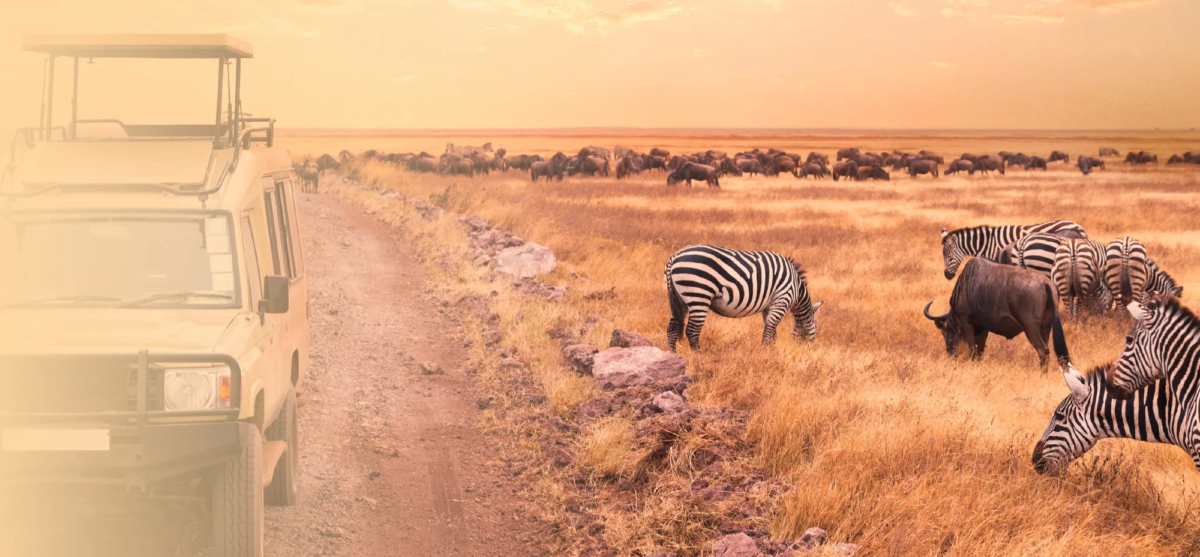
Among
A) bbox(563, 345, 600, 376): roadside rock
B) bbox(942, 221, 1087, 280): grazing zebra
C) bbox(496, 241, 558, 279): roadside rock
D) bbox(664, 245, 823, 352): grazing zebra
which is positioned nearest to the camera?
bbox(563, 345, 600, 376): roadside rock

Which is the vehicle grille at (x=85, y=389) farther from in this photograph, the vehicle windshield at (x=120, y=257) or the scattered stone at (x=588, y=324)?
the scattered stone at (x=588, y=324)

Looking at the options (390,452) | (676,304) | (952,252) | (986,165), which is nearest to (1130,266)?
(952,252)

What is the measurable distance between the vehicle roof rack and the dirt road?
3349mm

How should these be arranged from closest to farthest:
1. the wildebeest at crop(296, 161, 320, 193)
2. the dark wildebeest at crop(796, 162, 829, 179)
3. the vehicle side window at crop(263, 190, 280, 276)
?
the vehicle side window at crop(263, 190, 280, 276)
the wildebeest at crop(296, 161, 320, 193)
the dark wildebeest at crop(796, 162, 829, 179)

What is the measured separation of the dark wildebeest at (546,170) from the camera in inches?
2003

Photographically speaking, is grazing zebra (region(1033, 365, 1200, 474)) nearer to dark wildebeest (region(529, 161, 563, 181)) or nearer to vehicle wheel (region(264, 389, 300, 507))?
vehicle wheel (region(264, 389, 300, 507))

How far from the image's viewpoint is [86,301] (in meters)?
5.61

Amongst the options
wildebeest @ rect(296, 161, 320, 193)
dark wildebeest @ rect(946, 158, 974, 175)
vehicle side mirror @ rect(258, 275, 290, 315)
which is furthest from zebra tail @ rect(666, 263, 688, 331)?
dark wildebeest @ rect(946, 158, 974, 175)

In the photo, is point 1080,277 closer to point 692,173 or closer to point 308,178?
point 308,178

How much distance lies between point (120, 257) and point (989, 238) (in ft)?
48.9

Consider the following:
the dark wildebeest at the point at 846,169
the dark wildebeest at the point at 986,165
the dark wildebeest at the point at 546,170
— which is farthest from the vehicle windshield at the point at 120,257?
the dark wildebeest at the point at 986,165

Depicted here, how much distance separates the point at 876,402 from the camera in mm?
8570

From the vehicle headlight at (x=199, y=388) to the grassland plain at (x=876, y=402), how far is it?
2.68m

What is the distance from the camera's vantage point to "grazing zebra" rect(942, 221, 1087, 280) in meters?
16.3
